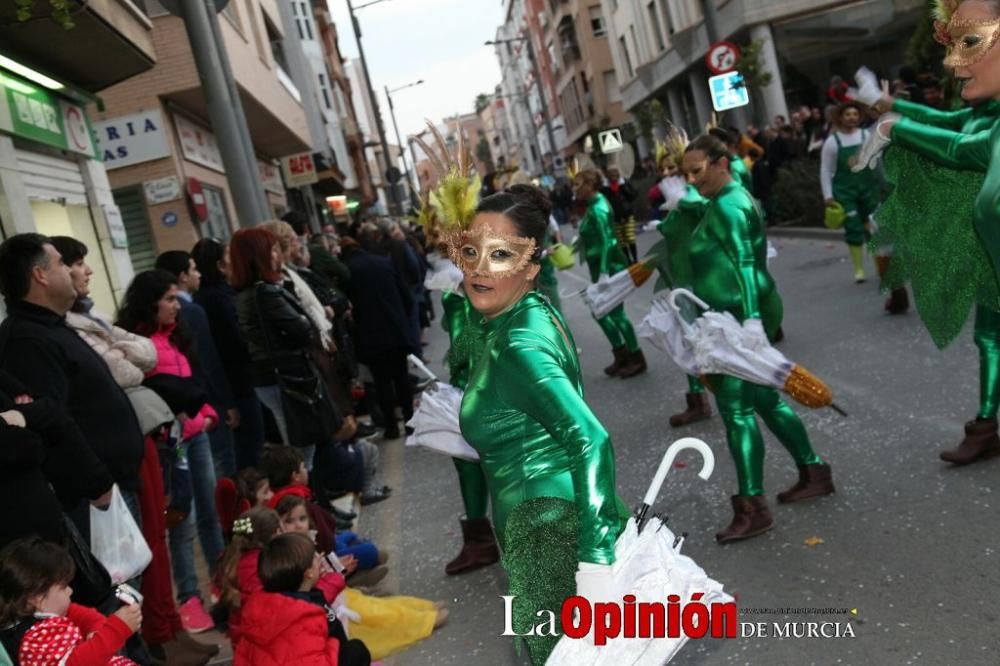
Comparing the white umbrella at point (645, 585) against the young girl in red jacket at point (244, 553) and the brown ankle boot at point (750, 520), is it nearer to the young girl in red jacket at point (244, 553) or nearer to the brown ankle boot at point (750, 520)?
the young girl in red jacket at point (244, 553)

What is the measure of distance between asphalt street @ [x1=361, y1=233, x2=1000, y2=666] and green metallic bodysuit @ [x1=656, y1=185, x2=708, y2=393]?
1211 mm

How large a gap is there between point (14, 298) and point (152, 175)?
33.3 ft

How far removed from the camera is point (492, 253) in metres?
3.05

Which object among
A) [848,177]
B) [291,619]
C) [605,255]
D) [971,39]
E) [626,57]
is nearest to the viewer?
[971,39]

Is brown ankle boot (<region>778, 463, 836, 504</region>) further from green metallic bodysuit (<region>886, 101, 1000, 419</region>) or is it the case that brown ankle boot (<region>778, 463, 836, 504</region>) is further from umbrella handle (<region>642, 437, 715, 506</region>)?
umbrella handle (<region>642, 437, 715, 506</region>)

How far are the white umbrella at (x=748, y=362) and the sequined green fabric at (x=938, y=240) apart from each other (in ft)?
2.08

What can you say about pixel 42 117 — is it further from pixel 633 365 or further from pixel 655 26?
pixel 655 26

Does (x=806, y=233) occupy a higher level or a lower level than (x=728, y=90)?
lower

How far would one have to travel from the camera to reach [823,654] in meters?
4.12

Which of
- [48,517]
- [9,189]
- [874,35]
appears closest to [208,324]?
[9,189]

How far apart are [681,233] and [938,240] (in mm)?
2211

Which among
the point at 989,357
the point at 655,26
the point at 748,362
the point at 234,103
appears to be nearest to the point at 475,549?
the point at 748,362

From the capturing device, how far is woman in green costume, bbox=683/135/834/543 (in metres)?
5.47

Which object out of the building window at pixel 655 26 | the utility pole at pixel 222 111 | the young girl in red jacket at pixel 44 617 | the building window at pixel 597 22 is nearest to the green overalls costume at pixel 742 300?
the young girl in red jacket at pixel 44 617
